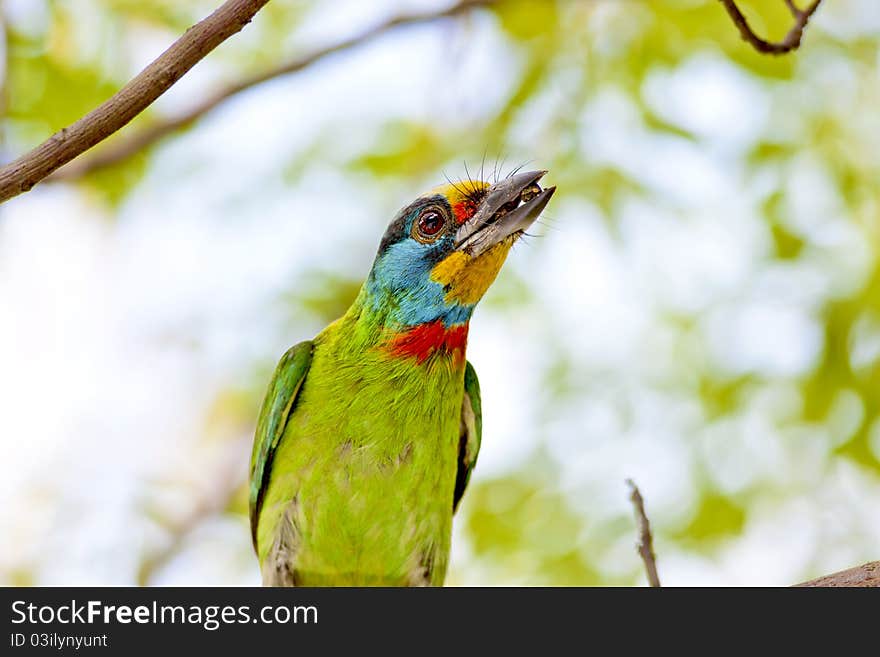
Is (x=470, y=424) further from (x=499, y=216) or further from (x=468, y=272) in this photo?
(x=499, y=216)

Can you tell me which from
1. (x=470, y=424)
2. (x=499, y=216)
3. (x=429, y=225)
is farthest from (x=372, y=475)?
(x=499, y=216)

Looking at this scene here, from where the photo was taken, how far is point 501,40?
25.3 ft

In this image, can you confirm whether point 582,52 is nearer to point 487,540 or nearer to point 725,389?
point 725,389

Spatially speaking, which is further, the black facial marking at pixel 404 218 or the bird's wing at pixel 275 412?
the bird's wing at pixel 275 412

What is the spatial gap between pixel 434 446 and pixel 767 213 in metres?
3.26

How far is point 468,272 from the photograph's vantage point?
Answer: 16.2 ft

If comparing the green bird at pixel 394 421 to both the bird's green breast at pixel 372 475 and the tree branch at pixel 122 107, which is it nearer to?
the bird's green breast at pixel 372 475

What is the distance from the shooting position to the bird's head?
4.89 meters

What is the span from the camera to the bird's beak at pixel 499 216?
4.79m

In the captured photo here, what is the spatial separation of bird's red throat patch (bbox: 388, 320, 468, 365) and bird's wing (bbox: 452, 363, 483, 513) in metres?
0.47

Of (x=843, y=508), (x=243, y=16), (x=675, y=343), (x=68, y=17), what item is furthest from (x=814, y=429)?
(x=68, y=17)

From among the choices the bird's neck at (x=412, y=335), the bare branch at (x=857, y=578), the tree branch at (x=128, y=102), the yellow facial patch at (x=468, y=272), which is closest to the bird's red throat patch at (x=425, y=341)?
the bird's neck at (x=412, y=335)

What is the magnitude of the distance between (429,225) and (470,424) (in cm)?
118

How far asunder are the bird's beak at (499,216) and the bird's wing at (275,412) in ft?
3.64
